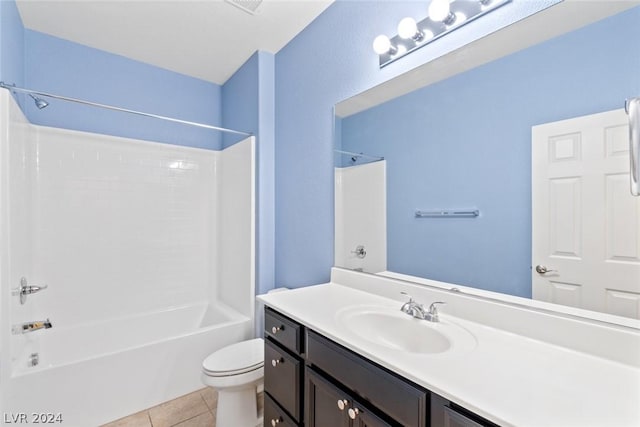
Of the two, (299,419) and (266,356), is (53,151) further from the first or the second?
(299,419)

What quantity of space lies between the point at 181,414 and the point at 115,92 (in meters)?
2.57

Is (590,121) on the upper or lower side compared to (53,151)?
lower

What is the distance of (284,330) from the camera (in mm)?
1251

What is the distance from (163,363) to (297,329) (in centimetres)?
134

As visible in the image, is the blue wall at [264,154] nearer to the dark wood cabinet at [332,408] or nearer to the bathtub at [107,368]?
the bathtub at [107,368]

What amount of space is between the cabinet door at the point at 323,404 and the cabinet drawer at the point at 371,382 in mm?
45

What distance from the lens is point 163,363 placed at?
192 cm

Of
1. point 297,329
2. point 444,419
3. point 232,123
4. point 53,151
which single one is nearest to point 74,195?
point 53,151

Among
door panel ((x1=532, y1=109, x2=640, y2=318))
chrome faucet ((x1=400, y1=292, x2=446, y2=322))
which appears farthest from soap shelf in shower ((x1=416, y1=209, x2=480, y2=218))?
chrome faucet ((x1=400, y1=292, x2=446, y2=322))

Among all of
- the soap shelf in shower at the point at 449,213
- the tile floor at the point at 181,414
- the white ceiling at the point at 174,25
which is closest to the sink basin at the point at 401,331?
the soap shelf in shower at the point at 449,213

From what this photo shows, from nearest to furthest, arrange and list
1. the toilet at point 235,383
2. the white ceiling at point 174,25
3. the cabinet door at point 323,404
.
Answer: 1. the cabinet door at point 323,404
2. the toilet at point 235,383
3. the white ceiling at point 174,25

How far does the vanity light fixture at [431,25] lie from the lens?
3.67 ft

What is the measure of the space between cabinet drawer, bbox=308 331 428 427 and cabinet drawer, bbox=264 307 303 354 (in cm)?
7

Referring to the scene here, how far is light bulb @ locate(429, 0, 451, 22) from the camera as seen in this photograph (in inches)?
45.5
